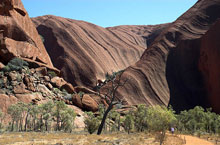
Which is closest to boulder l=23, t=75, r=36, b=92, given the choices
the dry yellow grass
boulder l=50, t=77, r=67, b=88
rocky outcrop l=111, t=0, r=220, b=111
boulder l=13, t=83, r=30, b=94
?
boulder l=13, t=83, r=30, b=94

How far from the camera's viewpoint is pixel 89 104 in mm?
57688

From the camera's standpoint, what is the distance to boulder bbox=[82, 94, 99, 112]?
57344 millimetres

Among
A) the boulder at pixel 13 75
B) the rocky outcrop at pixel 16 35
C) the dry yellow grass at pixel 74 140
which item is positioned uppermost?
the rocky outcrop at pixel 16 35

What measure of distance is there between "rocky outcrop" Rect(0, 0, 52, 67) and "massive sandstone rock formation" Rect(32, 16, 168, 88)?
64.2 feet

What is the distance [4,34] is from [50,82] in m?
18.4

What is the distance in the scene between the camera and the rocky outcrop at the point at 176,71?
225 ft

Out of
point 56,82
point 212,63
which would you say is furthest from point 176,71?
point 56,82

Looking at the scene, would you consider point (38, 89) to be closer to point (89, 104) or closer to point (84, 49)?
point (89, 104)

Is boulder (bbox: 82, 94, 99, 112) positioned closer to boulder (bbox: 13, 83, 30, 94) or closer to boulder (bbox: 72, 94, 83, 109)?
boulder (bbox: 72, 94, 83, 109)

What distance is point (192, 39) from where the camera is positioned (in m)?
82.4

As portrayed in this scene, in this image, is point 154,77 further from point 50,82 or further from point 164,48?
point 50,82

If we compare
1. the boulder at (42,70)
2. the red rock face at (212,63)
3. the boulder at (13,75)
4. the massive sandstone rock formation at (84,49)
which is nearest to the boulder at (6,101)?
the boulder at (13,75)

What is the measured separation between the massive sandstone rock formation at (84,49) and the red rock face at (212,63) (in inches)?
1594

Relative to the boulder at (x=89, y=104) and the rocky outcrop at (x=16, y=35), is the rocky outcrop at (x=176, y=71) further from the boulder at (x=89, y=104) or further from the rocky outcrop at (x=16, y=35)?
the rocky outcrop at (x=16, y=35)
